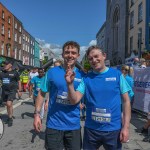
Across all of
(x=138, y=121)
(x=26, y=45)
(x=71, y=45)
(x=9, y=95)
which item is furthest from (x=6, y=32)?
(x=71, y=45)

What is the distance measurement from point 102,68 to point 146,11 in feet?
83.6

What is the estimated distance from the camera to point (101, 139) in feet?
12.2

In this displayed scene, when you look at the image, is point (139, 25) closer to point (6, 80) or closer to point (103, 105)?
point (6, 80)

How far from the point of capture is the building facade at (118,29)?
36.8 metres

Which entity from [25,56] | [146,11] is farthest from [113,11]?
[25,56]

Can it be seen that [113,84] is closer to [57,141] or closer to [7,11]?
[57,141]

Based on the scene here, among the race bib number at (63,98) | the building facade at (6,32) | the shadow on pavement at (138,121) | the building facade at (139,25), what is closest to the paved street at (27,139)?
the shadow on pavement at (138,121)

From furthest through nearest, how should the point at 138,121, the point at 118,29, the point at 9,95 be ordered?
the point at 118,29, the point at 138,121, the point at 9,95

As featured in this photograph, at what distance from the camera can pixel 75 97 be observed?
3707 mm

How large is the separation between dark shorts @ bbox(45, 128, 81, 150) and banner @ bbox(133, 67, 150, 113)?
6.72 metres

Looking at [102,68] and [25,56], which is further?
Result: [25,56]

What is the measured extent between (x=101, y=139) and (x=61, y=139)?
1.62 feet

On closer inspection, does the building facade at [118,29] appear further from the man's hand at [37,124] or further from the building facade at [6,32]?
the man's hand at [37,124]

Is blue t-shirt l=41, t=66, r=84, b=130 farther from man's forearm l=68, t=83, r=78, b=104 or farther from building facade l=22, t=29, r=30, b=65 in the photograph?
building facade l=22, t=29, r=30, b=65
